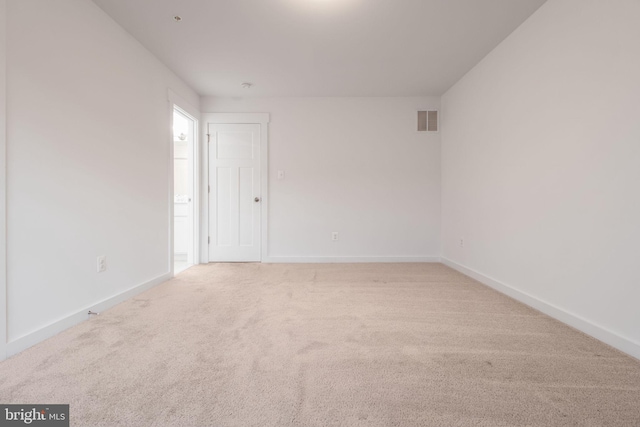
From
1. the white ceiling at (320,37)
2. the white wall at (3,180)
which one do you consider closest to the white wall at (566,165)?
the white ceiling at (320,37)

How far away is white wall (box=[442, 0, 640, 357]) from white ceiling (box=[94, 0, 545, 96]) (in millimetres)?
413

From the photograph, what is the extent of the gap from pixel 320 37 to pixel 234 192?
2324 mm

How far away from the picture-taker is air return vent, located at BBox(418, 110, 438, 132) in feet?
13.2

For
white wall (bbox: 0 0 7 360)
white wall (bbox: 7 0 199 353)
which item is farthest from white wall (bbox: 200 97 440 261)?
white wall (bbox: 0 0 7 360)

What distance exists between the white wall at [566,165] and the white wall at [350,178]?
102 centimetres

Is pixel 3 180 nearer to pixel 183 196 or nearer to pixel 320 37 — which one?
pixel 320 37

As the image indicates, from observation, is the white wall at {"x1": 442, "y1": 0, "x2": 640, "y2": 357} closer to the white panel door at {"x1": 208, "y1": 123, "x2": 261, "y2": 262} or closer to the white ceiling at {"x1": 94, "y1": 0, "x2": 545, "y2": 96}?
the white ceiling at {"x1": 94, "y1": 0, "x2": 545, "y2": 96}

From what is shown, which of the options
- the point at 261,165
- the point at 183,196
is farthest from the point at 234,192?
the point at 183,196

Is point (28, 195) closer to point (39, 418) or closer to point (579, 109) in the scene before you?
point (39, 418)

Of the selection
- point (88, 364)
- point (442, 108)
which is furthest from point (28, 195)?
point (442, 108)

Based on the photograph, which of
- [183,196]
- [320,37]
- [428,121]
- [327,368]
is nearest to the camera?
[327,368]

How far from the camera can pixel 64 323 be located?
72.6 inches

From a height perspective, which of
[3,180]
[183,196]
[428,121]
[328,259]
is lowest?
[328,259]

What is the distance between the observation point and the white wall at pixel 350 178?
4.02 meters
